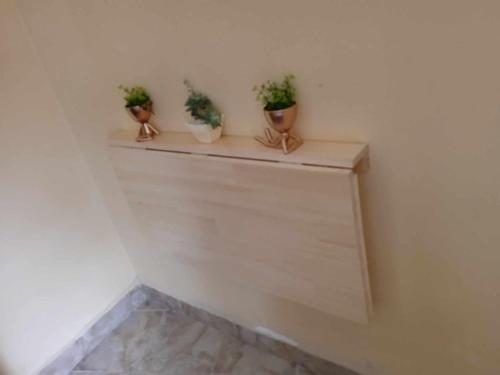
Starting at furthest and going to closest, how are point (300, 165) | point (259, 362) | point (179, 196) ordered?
point (259, 362) < point (179, 196) < point (300, 165)

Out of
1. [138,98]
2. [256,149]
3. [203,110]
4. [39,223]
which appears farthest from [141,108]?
[39,223]

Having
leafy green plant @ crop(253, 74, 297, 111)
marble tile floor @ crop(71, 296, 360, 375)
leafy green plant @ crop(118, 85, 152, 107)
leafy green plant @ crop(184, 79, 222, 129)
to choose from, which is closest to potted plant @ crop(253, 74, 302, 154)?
leafy green plant @ crop(253, 74, 297, 111)

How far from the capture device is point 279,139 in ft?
2.91

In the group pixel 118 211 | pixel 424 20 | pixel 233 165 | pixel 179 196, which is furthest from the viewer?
pixel 118 211

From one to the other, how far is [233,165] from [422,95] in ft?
1.45

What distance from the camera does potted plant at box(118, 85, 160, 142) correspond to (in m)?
1.11

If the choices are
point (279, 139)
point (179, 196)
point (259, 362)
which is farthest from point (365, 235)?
point (259, 362)

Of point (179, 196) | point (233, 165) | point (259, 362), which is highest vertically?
point (233, 165)

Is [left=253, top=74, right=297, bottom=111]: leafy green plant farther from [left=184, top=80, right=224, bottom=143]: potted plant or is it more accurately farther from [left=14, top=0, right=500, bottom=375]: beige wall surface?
[left=184, top=80, right=224, bottom=143]: potted plant

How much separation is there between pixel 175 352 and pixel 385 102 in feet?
4.06

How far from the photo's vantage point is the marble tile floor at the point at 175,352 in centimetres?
139

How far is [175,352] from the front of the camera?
4.97ft

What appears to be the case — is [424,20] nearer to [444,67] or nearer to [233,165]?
[444,67]

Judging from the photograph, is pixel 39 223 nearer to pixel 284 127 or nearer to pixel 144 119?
pixel 144 119
